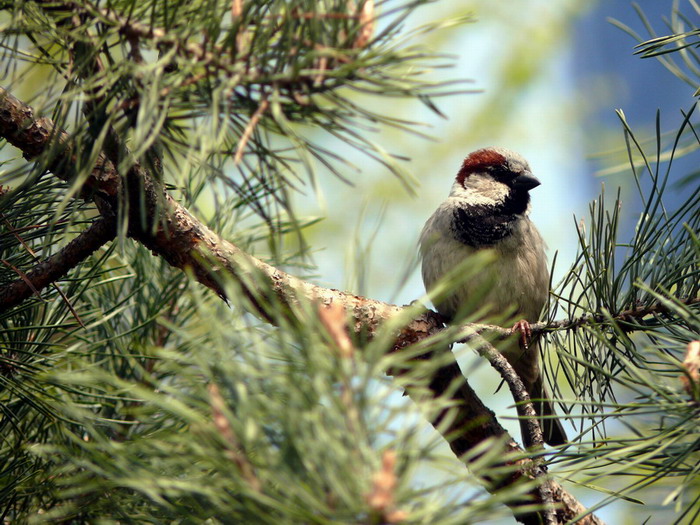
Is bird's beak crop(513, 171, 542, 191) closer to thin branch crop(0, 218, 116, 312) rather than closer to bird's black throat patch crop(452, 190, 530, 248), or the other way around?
bird's black throat patch crop(452, 190, 530, 248)

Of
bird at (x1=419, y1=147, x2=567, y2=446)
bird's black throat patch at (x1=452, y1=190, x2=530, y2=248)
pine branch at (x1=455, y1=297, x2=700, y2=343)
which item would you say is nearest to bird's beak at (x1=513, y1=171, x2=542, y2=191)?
bird at (x1=419, y1=147, x2=567, y2=446)

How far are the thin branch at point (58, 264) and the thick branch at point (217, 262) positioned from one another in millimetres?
45

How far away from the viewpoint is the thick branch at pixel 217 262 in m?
0.96

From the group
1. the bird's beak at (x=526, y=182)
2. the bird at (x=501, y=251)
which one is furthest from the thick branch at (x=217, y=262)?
the bird's beak at (x=526, y=182)

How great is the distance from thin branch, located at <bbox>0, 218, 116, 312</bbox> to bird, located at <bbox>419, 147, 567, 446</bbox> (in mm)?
1215

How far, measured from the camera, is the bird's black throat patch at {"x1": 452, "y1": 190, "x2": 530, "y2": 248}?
2191 millimetres

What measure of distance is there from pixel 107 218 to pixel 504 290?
1.46 m

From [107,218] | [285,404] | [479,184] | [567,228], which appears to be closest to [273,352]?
[285,404]

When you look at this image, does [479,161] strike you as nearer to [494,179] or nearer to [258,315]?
[494,179]

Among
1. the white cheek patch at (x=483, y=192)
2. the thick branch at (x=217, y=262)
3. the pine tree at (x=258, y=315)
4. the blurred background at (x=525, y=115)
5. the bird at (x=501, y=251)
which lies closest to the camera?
the pine tree at (x=258, y=315)

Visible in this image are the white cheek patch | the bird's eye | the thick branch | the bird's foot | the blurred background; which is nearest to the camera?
the thick branch

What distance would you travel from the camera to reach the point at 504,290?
2225mm

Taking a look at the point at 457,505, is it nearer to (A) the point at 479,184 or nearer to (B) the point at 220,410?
(B) the point at 220,410

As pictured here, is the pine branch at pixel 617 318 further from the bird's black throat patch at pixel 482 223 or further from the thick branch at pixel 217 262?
the bird's black throat patch at pixel 482 223
